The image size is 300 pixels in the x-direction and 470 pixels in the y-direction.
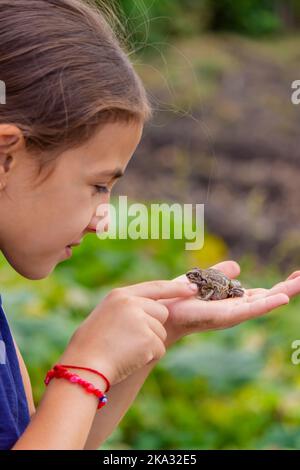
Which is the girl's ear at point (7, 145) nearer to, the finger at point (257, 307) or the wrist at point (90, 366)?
the wrist at point (90, 366)

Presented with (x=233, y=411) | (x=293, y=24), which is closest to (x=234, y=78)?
(x=293, y=24)

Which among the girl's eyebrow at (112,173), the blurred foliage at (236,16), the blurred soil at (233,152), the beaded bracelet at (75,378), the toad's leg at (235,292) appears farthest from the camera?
the blurred foliage at (236,16)

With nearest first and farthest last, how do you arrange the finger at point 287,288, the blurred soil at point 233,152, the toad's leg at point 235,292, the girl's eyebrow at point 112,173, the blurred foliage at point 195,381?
the girl's eyebrow at point 112,173
the finger at point 287,288
the toad's leg at point 235,292
the blurred foliage at point 195,381
the blurred soil at point 233,152

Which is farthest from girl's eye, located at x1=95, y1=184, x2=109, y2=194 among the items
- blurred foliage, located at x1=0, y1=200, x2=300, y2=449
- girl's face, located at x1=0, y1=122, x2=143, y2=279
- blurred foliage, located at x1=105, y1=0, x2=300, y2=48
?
blurred foliage, located at x1=105, y1=0, x2=300, y2=48

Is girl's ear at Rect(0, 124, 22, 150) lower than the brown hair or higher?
lower

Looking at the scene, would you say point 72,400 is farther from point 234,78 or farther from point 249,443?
point 234,78

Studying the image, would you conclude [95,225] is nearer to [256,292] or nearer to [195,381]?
[256,292]

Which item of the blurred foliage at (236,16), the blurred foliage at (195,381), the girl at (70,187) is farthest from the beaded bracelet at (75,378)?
the blurred foliage at (236,16)

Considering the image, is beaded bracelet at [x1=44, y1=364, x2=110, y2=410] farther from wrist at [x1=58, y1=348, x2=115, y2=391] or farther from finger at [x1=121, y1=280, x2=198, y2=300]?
finger at [x1=121, y1=280, x2=198, y2=300]
